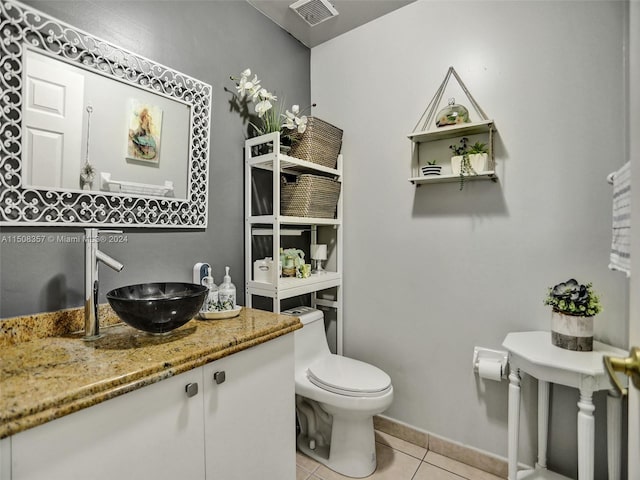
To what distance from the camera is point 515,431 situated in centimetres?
143

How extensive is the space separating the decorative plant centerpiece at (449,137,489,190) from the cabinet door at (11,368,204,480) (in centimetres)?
149

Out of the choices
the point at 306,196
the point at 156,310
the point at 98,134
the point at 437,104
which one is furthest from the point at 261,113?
the point at 156,310

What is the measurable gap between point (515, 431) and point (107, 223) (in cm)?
194

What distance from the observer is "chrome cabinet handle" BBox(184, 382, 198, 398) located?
3.24 ft

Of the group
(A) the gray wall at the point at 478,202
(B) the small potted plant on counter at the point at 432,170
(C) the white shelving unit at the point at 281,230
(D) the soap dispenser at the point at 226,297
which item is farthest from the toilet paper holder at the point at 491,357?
(D) the soap dispenser at the point at 226,297

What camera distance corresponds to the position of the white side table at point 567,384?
4.03ft

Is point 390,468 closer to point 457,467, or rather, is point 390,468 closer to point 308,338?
point 457,467

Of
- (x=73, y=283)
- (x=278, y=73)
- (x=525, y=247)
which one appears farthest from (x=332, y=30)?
(x=73, y=283)

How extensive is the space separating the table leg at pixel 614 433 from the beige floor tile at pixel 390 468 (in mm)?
848

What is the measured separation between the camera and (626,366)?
467mm

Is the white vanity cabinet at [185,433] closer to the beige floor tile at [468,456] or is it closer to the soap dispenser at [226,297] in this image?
the soap dispenser at [226,297]

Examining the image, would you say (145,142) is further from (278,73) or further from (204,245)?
(278,73)

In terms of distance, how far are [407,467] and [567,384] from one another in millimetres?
953

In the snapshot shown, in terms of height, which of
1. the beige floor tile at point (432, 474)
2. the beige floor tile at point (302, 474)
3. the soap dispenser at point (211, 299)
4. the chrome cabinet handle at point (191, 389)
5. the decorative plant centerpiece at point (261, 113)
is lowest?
the beige floor tile at point (302, 474)
